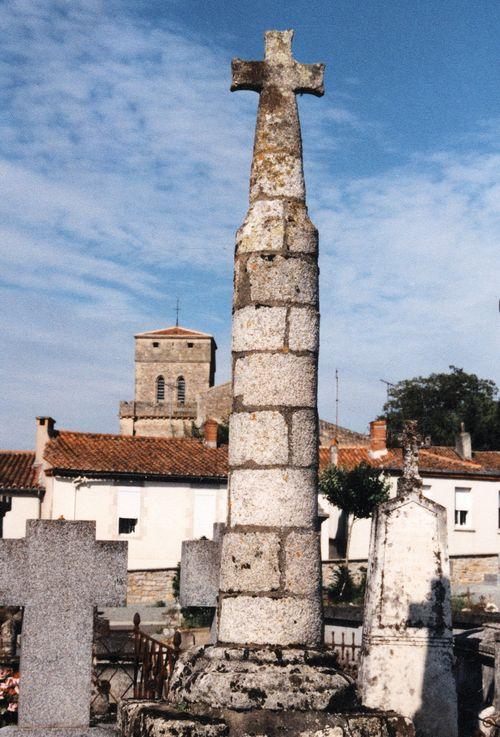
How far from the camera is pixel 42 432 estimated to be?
118 feet

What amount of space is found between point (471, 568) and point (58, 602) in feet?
100

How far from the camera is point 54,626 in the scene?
25.8ft

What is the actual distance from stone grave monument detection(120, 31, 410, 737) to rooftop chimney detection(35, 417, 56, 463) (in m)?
29.5

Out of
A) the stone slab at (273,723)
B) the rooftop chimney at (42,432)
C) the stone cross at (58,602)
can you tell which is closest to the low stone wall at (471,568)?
the rooftop chimney at (42,432)

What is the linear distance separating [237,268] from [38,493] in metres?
29.2

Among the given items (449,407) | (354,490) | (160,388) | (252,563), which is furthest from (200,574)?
(160,388)

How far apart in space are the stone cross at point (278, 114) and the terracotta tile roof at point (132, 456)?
90.1 feet

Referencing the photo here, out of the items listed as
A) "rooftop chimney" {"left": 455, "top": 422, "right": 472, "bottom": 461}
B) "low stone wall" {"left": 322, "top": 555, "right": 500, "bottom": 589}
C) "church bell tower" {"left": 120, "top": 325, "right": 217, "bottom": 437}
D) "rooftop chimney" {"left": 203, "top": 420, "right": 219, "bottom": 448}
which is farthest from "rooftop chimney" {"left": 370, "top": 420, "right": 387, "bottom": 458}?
"church bell tower" {"left": 120, "top": 325, "right": 217, "bottom": 437}

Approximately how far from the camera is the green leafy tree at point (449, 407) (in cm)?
6234

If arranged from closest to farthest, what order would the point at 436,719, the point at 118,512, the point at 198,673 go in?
the point at 198,673 < the point at 436,719 < the point at 118,512

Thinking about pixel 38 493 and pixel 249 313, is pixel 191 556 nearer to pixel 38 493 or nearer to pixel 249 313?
pixel 249 313

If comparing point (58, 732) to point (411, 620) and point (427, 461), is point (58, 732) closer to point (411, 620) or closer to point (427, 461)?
point (411, 620)

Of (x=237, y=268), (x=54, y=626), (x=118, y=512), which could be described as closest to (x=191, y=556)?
(x=54, y=626)

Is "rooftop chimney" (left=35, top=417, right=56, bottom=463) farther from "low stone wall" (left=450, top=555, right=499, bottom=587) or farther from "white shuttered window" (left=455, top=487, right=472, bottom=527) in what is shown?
"white shuttered window" (left=455, top=487, right=472, bottom=527)
